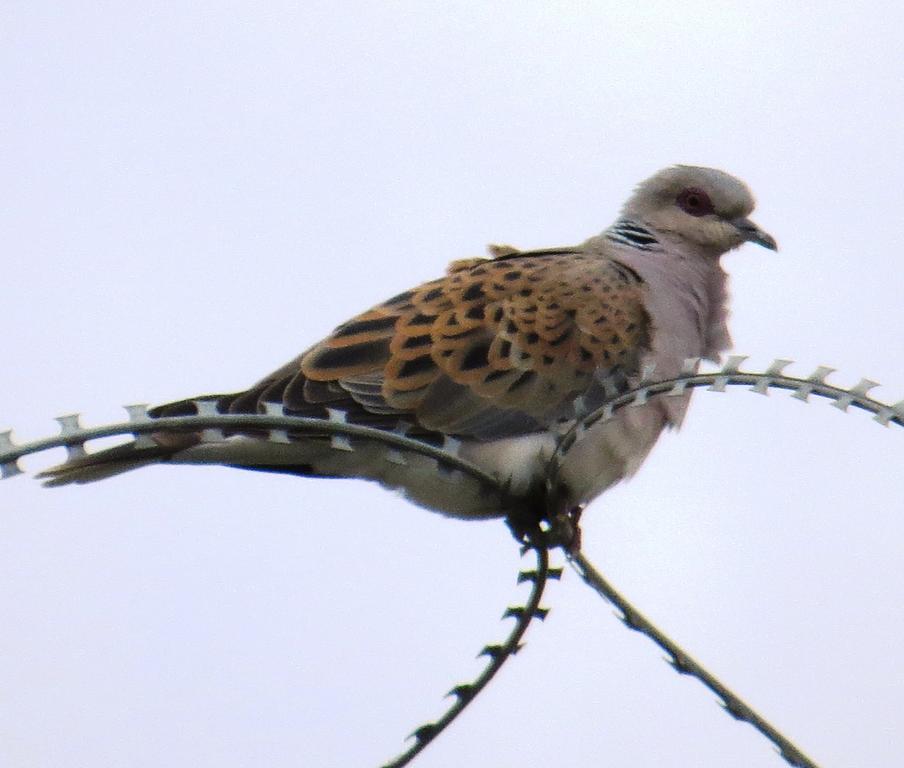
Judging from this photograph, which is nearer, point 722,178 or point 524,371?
point 524,371

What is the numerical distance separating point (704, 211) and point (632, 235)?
0.76 feet

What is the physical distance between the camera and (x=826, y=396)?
251 centimetres

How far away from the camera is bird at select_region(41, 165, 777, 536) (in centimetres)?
399

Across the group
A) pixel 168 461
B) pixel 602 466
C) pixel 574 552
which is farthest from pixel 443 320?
pixel 574 552

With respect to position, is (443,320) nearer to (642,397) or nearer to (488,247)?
(488,247)

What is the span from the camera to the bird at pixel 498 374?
399cm

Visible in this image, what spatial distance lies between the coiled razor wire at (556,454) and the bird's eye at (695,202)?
2249 millimetres

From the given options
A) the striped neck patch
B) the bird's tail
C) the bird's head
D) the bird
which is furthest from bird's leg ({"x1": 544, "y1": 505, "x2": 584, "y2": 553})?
the bird's head

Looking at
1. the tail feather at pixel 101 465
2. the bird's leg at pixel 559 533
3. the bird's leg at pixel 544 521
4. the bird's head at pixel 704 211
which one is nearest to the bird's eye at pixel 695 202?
the bird's head at pixel 704 211

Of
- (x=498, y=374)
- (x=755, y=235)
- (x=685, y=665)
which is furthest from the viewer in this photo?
(x=755, y=235)


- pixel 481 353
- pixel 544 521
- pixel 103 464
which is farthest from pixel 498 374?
pixel 103 464

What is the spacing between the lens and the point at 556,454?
282cm

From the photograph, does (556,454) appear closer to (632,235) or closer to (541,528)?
(541,528)

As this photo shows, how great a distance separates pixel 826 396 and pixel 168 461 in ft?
5.31
